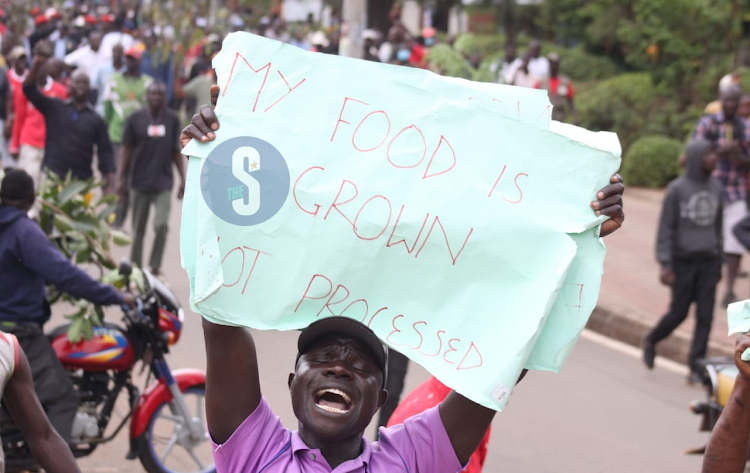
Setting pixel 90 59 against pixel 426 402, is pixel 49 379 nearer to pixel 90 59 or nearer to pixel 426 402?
pixel 426 402

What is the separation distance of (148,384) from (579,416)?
3.07 meters

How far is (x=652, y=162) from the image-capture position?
16594mm

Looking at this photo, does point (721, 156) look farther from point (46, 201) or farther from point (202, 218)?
point (202, 218)

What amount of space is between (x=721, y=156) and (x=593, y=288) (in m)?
8.08

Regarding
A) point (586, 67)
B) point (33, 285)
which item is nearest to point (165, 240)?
point (33, 285)

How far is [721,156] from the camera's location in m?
10.3

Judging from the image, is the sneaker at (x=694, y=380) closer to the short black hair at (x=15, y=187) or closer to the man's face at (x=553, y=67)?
the short black hair at (x=15, y=187)

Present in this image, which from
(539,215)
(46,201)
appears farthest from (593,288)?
(46,201)

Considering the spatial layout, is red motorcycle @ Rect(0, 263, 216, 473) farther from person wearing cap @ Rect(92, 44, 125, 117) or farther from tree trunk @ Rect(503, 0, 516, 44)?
tree trunk @ Rect(503, 0, 516, 44)

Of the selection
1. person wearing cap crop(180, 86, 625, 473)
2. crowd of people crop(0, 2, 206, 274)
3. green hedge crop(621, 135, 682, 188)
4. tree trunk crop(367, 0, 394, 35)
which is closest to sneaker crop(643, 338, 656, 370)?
crowd of people crop(0, 2, 206, 274)

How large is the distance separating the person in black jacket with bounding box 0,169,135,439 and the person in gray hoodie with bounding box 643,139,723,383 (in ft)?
15.2

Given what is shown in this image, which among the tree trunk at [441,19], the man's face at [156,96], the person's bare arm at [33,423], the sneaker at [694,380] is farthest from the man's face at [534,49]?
the person's bare arm at [33,423]

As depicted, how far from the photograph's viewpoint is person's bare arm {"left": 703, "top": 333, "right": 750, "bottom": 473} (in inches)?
110

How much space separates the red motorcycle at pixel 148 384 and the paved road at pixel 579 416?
49cm
